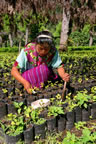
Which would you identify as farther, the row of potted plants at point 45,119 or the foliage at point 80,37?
the foliage at point 80,37

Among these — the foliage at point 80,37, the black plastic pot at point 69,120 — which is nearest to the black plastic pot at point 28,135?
the black plastic pot at point 69,120

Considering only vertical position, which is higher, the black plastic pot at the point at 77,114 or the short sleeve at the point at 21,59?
the short sleeve at the point at 21,59

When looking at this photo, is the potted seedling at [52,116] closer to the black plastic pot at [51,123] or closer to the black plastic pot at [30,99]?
the black plastic pot at [51,123]

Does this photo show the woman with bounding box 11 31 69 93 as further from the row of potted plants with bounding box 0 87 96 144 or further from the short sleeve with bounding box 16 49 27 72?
the row of potted plants with bounding box 0 87 96 144

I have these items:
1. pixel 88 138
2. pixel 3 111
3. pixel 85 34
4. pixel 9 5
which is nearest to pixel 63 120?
pixel 88 138

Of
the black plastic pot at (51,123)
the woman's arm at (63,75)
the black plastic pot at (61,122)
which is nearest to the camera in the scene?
the black plastic pot at (51,123)

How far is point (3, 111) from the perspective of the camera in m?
2.61

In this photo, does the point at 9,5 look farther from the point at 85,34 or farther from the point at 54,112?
the point at 85,34

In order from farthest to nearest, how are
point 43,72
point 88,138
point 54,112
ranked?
point 43,72, point 54,112, point 88,138

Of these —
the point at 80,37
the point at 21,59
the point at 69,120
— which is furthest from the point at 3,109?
the point at 80,37

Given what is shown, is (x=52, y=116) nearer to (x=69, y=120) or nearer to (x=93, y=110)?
(x=69, y=120)

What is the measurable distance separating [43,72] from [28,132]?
138 cm

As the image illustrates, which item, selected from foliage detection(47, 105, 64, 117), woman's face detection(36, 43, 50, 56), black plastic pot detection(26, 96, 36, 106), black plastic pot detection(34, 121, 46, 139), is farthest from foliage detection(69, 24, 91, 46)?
black plastic pot detection(34, 121, 46, 139)

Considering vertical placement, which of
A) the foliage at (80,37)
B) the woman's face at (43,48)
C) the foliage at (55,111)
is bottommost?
the foliage at (80,37)
